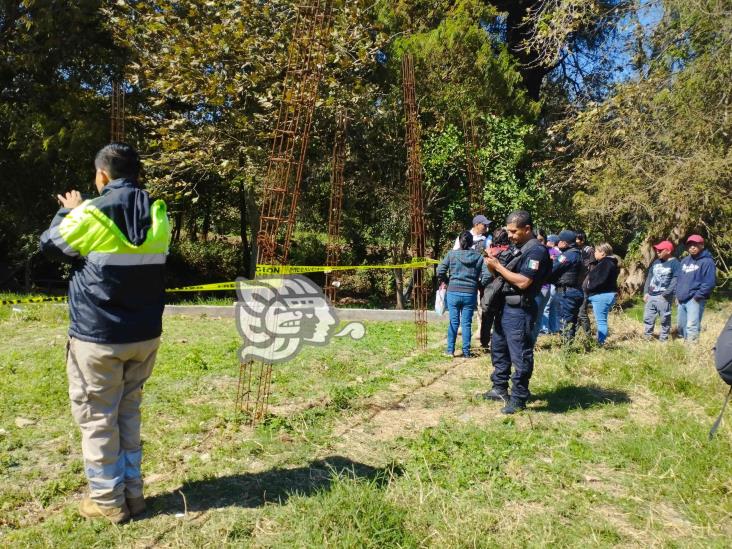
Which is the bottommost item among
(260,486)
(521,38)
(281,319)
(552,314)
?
(260,486)

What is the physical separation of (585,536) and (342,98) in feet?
31.3

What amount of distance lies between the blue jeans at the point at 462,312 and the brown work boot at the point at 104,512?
4.65 m

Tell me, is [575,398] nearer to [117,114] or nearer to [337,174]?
[337,174]

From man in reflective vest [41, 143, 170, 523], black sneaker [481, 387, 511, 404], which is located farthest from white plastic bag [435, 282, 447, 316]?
man in reflective vest [41, 143, 170, 523]

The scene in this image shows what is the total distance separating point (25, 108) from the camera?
41.0 ft

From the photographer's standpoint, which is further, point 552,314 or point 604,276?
point 552,314

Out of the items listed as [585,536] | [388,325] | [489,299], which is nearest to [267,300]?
[388,325]

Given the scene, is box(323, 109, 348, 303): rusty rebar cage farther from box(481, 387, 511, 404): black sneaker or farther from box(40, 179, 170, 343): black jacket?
box(40, 179, 170, 343): black jacket

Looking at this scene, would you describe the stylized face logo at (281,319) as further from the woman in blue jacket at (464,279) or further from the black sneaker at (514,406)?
the black sneaker at (514,406)

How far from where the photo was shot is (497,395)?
17.7ft

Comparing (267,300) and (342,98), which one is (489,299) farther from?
(342,98)

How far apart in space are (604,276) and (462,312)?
2.18 metres

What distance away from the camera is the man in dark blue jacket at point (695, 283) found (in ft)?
25.1

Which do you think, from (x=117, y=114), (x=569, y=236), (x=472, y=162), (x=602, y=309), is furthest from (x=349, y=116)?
(x=602, y=309)
